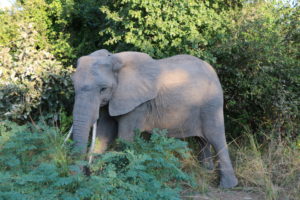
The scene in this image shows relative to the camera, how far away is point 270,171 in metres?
5.37

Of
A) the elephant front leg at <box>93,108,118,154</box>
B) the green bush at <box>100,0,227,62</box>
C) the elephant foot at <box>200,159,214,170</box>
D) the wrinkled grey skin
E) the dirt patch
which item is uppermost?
the green bush at <box>100,0,227,62</box>

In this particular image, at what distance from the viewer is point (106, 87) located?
4.65 m

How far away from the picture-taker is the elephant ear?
4.77 meters

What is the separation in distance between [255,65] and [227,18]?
101 cm

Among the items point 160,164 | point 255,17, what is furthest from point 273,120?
point 160,164

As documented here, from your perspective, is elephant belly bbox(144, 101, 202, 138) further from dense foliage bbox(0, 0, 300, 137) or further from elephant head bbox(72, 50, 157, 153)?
dense foliage bbox(0, 0, 300, 137)

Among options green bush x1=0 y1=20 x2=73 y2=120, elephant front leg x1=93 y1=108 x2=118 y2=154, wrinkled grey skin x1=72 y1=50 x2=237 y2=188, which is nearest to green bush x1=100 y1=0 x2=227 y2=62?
wrinkled grey skin x1=72 y1=50 x2=237 y2=188

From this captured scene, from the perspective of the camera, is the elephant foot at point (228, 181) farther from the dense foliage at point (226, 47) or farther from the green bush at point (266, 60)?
the green bush at point (266, 60)

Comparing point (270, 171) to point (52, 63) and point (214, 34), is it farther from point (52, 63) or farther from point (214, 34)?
point (52, 63)

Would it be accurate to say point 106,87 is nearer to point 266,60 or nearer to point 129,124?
point 129,124

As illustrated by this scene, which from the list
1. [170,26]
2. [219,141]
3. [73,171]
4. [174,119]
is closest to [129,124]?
[174,119]

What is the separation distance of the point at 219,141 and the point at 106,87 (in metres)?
1.81

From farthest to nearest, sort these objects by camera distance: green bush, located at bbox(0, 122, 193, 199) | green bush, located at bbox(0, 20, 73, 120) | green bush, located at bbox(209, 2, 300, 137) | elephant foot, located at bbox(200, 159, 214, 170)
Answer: green bush, located at bbox(209, 2, 300, 137) → green bush, located at bbox(0, 20, 73, 120) → elephant foot, located at bbox(200, 159, 214, 170) → green bush, located at bbox(0, 122, 193, 199)

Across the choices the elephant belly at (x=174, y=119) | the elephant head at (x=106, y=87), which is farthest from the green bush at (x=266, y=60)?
the elephant head at (x=106, y=87)
